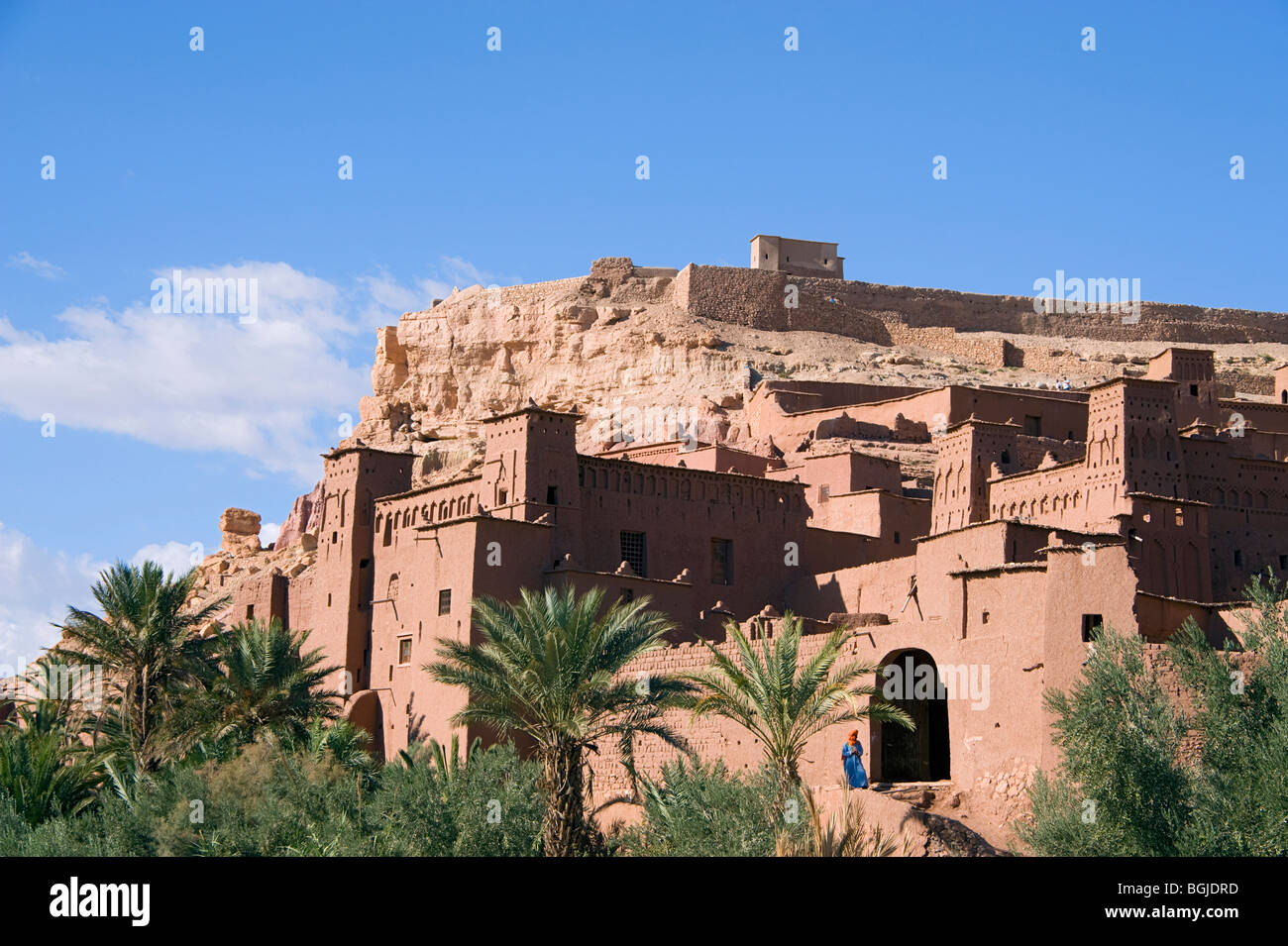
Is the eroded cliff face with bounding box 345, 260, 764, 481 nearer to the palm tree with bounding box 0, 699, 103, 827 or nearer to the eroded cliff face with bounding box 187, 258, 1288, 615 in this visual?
the eroded cliff face with bounding box 187, 258, 1288, 615

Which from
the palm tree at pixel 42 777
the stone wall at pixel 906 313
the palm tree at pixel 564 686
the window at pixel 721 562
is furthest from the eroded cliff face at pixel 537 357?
the palm tree at pixel 564 686

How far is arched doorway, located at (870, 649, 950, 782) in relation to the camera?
2673cm

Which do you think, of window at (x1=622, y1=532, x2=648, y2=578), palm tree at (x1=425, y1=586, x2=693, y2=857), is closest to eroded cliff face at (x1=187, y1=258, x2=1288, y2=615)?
window at (x1=622, y1=532, x2=648, y2=578)

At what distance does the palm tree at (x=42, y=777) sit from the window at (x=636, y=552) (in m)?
11.8

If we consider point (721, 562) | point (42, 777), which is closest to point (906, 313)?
point (721, 562)

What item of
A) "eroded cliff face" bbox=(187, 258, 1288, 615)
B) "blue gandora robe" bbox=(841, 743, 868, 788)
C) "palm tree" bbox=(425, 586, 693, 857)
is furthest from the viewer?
"eroded cliff face" bbox=(187, 258, 1288, 615)

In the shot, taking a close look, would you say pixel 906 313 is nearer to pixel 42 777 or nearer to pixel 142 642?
pixel 142 642

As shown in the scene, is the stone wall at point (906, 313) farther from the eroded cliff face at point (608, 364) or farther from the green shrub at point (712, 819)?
the green shrub at point (712, 819)

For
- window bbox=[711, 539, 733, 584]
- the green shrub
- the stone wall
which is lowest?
the green shrub

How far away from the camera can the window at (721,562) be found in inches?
1400

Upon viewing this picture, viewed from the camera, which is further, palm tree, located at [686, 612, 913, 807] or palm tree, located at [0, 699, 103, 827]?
palm tree, located at [0, 699, 103, 827]

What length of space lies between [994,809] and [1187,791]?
4049 mm

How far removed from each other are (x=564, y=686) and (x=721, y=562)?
42.0ft

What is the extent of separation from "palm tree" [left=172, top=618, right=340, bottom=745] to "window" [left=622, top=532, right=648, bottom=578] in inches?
318
